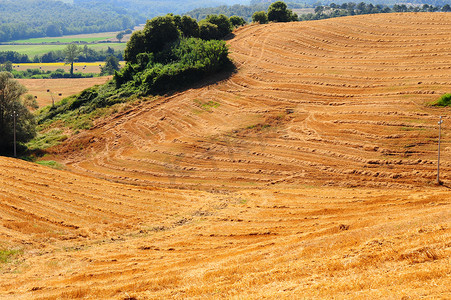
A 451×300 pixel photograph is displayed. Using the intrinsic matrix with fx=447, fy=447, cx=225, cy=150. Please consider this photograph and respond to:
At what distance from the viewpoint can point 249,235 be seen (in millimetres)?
23844

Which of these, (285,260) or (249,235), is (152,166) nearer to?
(249,235)

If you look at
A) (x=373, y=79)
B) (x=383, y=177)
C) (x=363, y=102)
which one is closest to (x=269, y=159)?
(x=383, y=177)

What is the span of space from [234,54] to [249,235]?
1534 inches

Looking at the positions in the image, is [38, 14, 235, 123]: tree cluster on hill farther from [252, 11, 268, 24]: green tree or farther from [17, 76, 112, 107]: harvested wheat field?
[17, 76, 112, 107]: harvested wheat field

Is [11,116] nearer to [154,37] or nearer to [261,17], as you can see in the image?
[154,37]

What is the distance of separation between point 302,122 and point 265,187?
1009cm

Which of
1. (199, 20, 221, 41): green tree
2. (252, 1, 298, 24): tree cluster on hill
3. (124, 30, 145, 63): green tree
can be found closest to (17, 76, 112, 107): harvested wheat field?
(124, 30, 145, 63): green tree

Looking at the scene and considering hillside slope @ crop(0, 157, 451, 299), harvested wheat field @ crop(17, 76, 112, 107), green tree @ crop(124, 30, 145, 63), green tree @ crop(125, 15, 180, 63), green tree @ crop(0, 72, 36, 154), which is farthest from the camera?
harvested wheat field @ crop(17, 76, 112, 107)

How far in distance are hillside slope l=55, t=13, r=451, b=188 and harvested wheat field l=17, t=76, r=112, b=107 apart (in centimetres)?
4535

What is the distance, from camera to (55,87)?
10462 cm

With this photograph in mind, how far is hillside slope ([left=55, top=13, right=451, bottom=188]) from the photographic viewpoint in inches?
1342

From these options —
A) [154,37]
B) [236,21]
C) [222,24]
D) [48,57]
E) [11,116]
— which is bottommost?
[11,116]

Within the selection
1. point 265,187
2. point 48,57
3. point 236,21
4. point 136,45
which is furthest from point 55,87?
point 265,187

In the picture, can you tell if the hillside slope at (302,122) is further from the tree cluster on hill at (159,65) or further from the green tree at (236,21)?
the green tree at (236,21)
